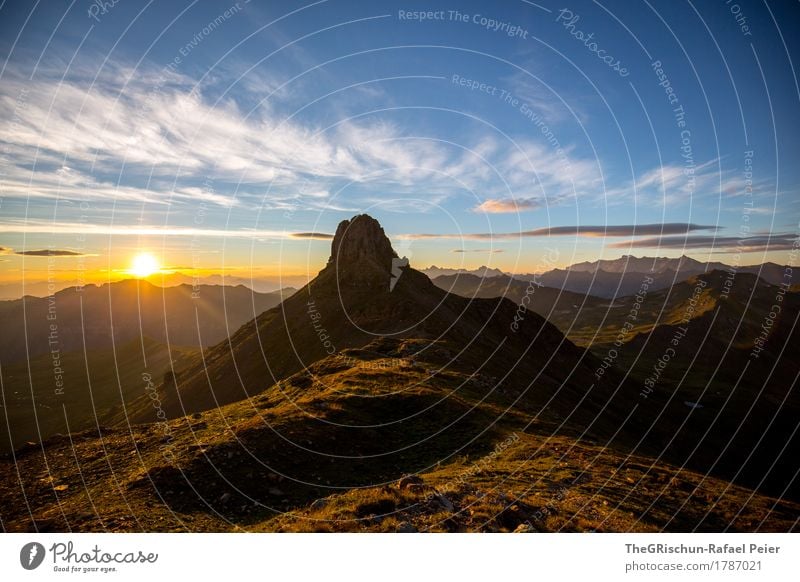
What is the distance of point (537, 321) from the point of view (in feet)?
355

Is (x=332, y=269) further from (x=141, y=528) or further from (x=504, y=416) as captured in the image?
(x=141, y=528)

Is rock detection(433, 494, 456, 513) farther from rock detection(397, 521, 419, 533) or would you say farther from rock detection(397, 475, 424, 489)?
rock detection(397, 475, 424, 489)

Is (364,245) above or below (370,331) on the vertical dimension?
above

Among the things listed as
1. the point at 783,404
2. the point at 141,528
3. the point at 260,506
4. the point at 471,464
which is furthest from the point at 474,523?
the point at 783,404

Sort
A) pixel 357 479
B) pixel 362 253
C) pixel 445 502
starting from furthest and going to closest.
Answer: pixel 362 253 < pixel 357 479 < pixel 445 502

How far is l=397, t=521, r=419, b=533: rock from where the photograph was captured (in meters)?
13.6

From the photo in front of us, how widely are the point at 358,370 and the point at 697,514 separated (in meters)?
24.6

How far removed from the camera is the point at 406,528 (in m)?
13.7

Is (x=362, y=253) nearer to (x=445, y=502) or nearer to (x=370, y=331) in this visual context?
(x=370, y=331)

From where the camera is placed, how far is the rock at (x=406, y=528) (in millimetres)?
13648

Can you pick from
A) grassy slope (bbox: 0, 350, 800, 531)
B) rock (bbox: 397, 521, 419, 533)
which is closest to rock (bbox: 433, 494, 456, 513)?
grassy slope (bbox: 0, 350, 800, 531)

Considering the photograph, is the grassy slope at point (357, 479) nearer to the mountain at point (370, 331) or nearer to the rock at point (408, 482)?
the rock at point (408, 482)

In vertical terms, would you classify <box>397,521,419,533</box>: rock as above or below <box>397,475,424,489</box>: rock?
above

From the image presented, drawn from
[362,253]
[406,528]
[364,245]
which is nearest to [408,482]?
[406,528]
